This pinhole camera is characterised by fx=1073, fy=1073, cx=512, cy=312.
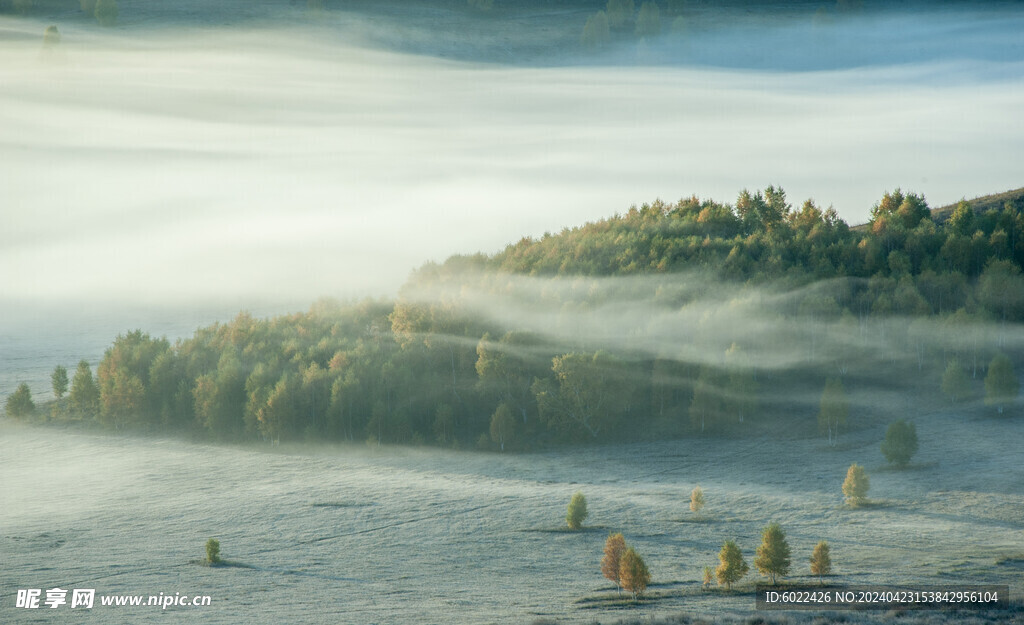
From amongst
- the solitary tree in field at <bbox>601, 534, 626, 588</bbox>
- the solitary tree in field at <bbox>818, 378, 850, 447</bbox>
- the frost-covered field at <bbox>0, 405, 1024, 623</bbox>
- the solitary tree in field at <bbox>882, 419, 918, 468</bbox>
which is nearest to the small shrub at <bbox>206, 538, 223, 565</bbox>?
the frost-covered field at <bbox>0, 405, 1024, 623</bbox>

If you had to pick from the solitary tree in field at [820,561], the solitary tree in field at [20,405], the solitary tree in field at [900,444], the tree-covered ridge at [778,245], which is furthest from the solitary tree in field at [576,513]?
the solitary tree in field at [20,405]

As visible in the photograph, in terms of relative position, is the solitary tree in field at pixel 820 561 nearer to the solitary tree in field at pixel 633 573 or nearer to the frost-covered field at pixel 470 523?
the frost-covered field at pixel 470 523

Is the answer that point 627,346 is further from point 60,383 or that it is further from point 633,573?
point 60,383

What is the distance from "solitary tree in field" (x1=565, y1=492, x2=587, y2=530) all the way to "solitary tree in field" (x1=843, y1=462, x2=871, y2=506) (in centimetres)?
2090

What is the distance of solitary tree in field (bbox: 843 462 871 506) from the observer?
84.4m

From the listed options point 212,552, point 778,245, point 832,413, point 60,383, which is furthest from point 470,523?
point 60,383

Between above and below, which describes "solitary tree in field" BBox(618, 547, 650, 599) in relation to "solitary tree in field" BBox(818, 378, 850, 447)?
below

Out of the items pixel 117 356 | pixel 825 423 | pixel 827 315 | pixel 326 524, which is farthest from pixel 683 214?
pixel 326 524

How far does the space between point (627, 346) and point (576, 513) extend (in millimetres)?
58061

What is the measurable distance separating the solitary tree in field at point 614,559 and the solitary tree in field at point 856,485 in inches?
1137

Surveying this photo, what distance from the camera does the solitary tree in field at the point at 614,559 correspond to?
2450 inches

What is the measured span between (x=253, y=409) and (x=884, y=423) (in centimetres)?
7675

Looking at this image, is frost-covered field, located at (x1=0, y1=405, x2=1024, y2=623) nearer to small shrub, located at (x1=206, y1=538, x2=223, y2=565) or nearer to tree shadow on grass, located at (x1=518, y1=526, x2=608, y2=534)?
tree shadow on grass, located at (x1=518, y1=526, x2=608, y2=534)

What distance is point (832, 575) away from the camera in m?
62.8
